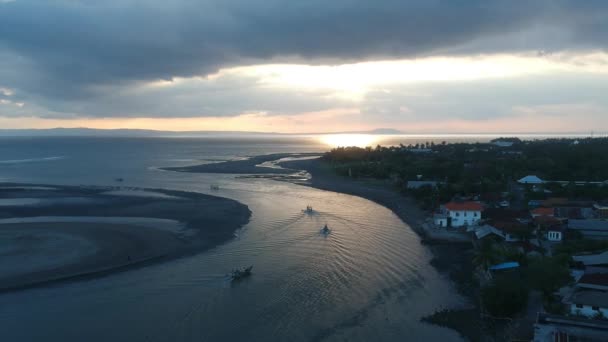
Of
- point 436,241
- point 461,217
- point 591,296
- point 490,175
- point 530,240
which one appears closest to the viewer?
point 591,296

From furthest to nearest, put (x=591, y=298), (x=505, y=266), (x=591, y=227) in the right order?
1. (x=591, y=227)
2. (x=505, y=266)
3. (x=591, y=298)

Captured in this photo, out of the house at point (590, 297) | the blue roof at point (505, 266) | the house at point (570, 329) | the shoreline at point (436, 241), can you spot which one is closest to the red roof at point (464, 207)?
the shoreline at point (436, 241)

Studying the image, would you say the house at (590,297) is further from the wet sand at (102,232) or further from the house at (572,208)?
the wet sand at (102,232)

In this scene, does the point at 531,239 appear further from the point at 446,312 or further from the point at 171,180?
the point at 171,180

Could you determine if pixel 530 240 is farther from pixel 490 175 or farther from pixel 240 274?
pixel 490 175

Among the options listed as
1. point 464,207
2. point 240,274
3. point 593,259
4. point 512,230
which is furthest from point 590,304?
point 464,207

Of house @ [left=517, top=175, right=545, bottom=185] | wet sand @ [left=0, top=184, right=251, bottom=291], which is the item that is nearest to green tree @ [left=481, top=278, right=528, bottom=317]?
wet sand @ [left=0, top=184, right=251, bottom=291]
